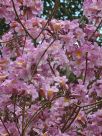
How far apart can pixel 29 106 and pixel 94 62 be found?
17.1 inches

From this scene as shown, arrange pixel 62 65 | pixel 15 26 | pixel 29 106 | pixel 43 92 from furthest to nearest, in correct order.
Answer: pixel 15 26 → pixel 62 65 → pixel 29 106 → pixel 43 92

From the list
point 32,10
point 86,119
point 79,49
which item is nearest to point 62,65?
point 79,49

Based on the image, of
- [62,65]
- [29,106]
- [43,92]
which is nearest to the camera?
[43,92]

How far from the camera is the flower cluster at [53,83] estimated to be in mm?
2580

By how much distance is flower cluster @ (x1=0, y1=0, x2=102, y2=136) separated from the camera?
2580 mm

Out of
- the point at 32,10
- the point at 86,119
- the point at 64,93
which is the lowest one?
the point at 86,119

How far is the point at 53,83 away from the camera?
281cm

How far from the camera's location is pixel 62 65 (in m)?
2.99

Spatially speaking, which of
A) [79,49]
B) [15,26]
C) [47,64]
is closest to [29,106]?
[47,64]

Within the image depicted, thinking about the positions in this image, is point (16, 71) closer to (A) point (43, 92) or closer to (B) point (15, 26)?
(A) point (43, 92)

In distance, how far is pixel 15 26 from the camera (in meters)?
3.28

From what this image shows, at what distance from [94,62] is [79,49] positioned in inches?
4.7

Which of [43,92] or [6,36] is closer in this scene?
[43,92]

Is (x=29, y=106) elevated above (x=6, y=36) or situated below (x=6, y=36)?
below
